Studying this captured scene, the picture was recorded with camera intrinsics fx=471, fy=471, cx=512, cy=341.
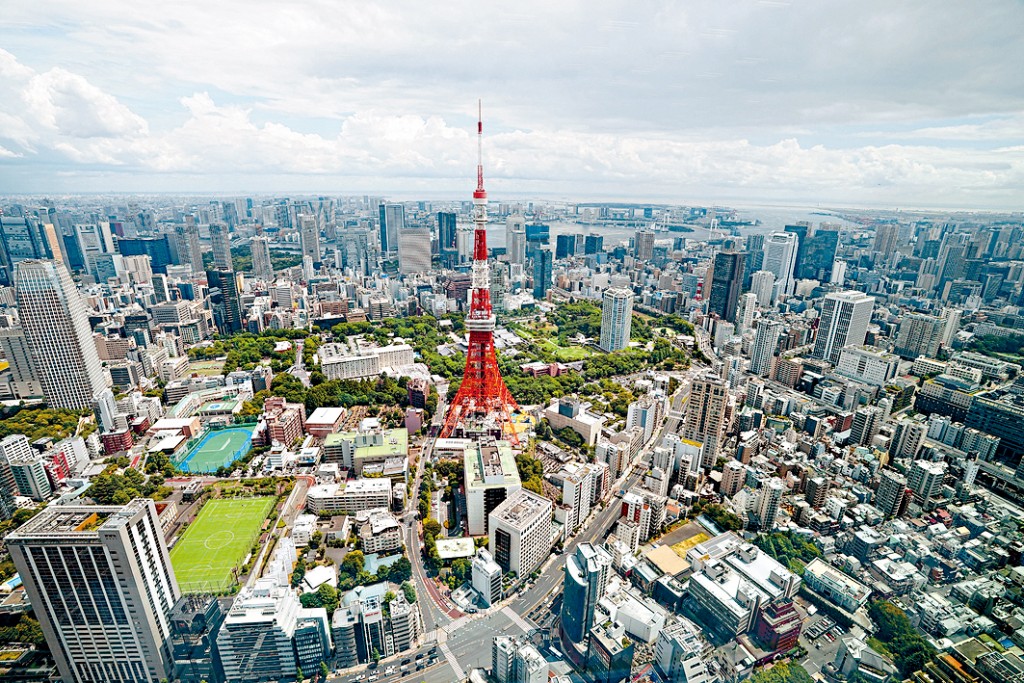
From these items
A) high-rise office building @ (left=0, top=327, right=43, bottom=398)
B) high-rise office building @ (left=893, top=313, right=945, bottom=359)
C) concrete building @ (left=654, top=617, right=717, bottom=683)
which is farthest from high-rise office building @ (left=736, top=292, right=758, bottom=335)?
high-rise office building @ (left=0, top=327, right=43, bottom=398)

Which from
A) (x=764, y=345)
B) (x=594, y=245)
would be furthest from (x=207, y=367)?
(x=594, y=245)

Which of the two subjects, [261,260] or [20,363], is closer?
[20,363]

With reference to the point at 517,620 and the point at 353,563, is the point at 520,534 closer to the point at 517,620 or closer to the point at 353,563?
the point at 517,620

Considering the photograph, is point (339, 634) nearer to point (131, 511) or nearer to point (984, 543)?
point (131, 511)

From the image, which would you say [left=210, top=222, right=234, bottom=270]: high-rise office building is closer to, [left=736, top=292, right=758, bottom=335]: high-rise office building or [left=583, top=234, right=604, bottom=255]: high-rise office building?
[left=583, top=234, right=604, bottom=255]: high-rise office building

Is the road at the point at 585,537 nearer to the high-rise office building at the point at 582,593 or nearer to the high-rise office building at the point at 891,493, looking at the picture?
the high-rise office building at the point at 582,593

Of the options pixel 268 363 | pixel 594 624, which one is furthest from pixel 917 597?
pixel 268 363

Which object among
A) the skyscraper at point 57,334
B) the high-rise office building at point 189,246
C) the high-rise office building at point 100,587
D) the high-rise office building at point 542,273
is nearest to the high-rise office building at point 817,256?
the high-rise office building at point 542,273
